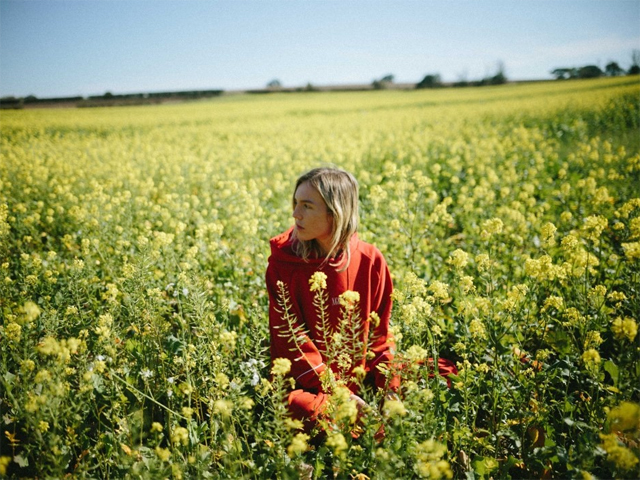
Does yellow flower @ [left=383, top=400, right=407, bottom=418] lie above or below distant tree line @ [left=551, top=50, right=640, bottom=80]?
below

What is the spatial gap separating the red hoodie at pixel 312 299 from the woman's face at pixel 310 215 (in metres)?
0.20

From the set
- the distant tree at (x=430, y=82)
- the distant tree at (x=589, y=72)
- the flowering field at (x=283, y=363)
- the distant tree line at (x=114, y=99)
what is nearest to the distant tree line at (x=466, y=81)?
the distant tree at (x=430, y=82)

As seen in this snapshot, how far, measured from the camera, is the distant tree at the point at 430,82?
54.9 m

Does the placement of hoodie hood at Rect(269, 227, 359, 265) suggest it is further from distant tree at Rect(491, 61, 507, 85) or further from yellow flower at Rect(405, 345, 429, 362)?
distant tree at Rect(491, 61, 507, 85)

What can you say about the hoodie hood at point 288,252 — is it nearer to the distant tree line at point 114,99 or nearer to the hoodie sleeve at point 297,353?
the hoodie sleeve at point 297,353

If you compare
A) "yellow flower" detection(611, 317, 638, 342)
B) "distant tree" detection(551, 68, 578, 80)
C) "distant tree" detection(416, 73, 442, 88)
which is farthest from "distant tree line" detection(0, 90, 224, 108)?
Result: "distant tree" detection(551, 68, 578, 80)

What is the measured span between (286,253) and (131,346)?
1.23 metres

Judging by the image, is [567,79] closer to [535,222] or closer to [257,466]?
[535,222]

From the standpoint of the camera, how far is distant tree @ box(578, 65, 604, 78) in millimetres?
41906

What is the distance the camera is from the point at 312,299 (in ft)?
8.18

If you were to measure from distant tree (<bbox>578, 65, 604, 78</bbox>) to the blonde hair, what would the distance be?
52.9m

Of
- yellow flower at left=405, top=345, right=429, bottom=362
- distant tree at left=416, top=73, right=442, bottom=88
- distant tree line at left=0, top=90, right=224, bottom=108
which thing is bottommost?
yellow flower at left=405, top=345, right=429, bottom=362

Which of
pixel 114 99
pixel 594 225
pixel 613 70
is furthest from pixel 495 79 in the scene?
pixel 594 225

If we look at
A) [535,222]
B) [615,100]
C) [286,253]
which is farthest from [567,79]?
[286,253]
